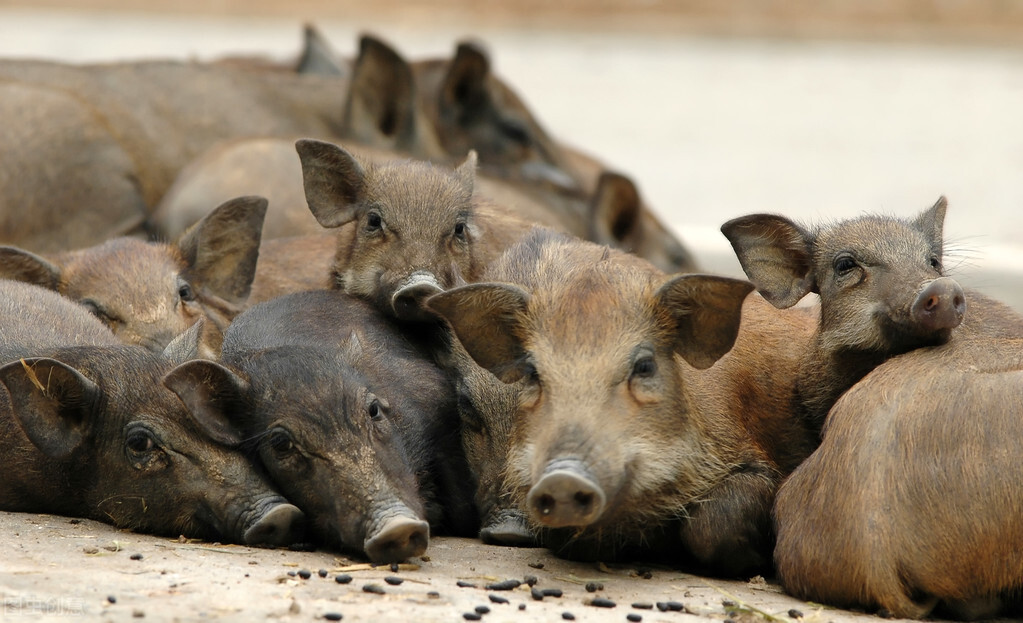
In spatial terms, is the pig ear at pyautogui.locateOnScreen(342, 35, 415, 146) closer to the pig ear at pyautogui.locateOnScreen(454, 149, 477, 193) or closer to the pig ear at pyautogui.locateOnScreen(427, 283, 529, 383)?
the pig ear at pyautogui.locateOnScreen(454, 149, 477, 193)

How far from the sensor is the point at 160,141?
1028cm

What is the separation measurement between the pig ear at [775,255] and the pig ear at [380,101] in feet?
17.5

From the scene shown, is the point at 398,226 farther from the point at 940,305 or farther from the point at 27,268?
the point at 940,305

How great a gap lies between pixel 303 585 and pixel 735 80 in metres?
18.3

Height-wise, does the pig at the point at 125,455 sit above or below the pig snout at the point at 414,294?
below

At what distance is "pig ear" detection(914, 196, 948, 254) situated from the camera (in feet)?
19.0

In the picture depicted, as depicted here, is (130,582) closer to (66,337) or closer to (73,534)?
(73,534)

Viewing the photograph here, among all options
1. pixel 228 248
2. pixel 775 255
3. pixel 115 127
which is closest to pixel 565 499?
pixel 775 255

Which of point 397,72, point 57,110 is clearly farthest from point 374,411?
point 397,72

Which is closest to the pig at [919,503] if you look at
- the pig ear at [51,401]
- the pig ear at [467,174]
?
the pig ear at [467,174]

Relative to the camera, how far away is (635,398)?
5.03m

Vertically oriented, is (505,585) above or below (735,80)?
below

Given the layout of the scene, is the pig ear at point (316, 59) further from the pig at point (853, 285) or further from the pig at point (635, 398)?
the pig at point (635, 398)

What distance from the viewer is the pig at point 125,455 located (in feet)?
17.2
